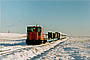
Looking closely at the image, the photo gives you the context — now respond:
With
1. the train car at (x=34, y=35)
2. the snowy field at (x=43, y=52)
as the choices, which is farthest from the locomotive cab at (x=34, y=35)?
the snowy field at (x=43, y=52)

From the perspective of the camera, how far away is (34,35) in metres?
16.8

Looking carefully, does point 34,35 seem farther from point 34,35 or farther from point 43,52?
point 43,52

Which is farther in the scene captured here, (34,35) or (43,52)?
(34,35)

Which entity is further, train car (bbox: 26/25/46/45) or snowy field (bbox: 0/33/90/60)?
train car (bbox: 26/25/46/45)

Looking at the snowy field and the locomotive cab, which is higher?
the locomotive cab

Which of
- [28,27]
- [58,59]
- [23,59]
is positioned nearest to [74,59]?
[58,59]

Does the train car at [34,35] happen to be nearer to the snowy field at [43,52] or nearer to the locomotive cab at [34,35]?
the locomotive cab at [34,35]

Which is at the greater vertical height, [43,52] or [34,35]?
[34,35]

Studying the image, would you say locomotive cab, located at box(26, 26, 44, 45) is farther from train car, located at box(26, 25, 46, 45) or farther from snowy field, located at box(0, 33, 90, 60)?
snowy field, located at box(0, 33, 90, 60)

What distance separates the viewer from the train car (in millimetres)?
16594

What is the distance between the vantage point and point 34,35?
16.8 metres

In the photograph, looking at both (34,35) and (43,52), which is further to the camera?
(34,35)

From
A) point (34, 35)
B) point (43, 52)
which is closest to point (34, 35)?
point (34, 35)

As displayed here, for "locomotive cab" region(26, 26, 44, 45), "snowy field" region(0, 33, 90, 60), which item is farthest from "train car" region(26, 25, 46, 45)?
"snowy field" region(0, 33, 90, 60)
